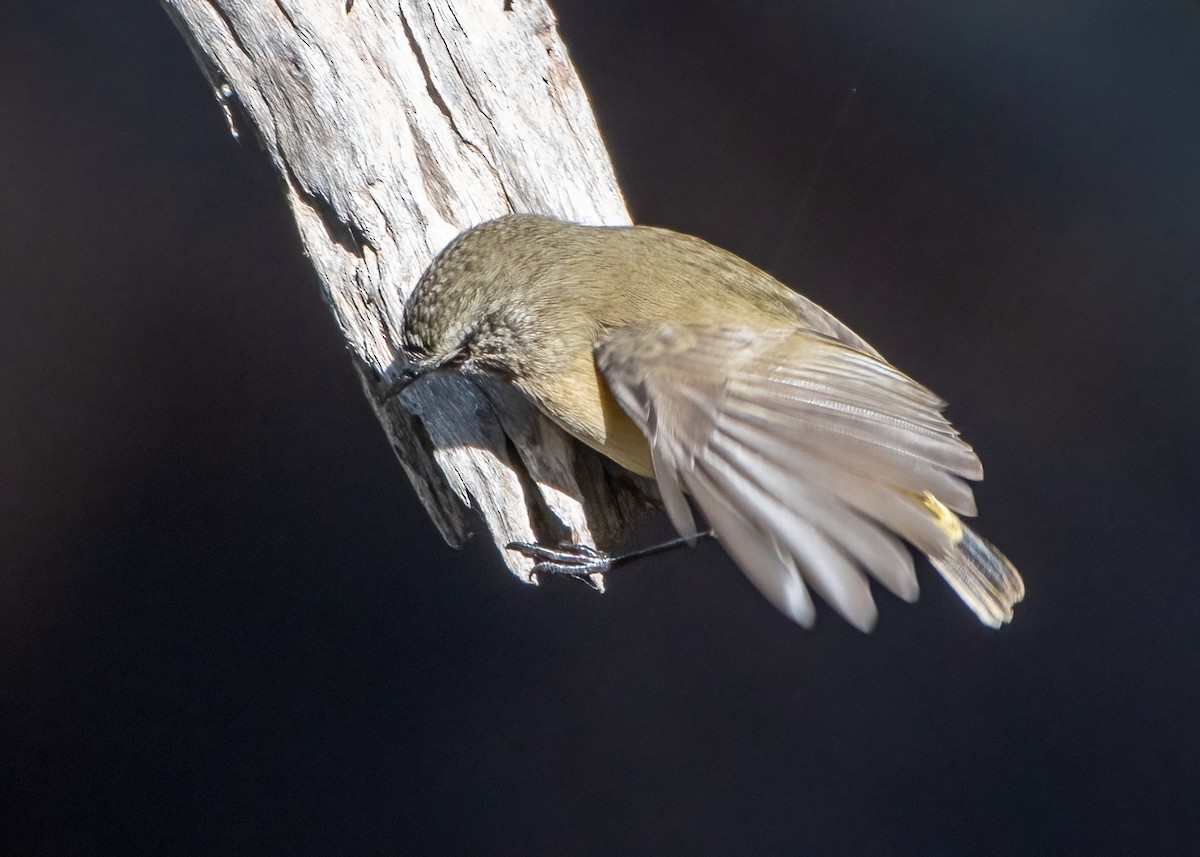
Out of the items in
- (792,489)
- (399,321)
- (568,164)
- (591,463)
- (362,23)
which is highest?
(362,23)

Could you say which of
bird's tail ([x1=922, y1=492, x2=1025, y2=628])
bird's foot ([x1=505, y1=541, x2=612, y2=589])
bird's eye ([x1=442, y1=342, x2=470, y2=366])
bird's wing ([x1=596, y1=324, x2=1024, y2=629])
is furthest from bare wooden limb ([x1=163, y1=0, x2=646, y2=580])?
bird's tail ([x1=922, y1=492, x2=1025, y2=628])

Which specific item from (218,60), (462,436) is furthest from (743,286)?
(218,60)

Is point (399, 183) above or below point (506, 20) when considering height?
below

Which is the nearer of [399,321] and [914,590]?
[914,590]

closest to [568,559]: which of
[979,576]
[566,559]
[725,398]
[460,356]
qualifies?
[566,559]

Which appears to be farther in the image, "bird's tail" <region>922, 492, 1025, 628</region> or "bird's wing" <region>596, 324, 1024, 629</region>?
"bird's tail" <region>922, 492, 1025, 628</region>

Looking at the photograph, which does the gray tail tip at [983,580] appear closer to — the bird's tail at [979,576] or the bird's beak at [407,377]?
the bird's tail at [979,576]

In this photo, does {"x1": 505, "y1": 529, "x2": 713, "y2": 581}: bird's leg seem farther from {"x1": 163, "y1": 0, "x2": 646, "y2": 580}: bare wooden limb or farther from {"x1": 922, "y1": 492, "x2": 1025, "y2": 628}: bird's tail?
{"x1": 922, "y1": 492, "x2": 1025, "y2": 628}: bird's tail

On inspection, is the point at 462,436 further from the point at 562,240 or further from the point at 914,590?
the point at 914,590
